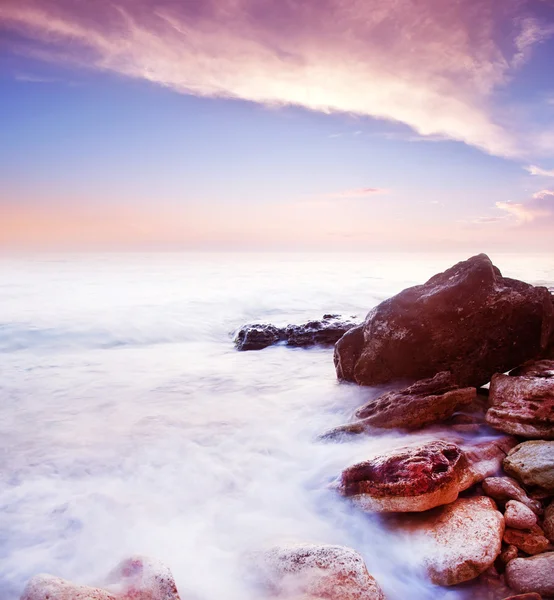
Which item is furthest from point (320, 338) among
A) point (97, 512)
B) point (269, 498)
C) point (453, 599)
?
point (453, 599)

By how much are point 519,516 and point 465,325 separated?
10.3 ft

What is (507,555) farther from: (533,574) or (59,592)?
(59,592)

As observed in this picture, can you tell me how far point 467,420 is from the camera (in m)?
5.29

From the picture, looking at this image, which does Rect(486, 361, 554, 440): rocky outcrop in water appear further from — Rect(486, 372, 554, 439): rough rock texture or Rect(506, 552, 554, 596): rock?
Rect(506, 552, 554, 596): rock

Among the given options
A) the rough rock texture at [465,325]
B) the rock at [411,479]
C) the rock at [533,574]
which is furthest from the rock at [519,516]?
the rough rock texture at [465,325]

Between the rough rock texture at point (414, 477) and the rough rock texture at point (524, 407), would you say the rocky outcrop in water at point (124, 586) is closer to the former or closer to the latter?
the rough rock texture at point (414, 477)

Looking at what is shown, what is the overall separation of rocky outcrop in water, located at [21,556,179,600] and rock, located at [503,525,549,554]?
257 centimetres

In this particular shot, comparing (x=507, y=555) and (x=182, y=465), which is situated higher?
(x=507, y=555)

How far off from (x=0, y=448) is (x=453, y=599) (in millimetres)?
6152

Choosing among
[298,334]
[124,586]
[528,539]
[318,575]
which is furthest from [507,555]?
[298,334]

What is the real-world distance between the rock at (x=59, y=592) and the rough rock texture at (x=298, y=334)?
29.4 ft

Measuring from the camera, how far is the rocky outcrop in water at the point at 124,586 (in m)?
2.69

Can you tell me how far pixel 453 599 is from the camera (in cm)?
332

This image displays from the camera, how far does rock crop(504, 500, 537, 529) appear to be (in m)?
3.50
